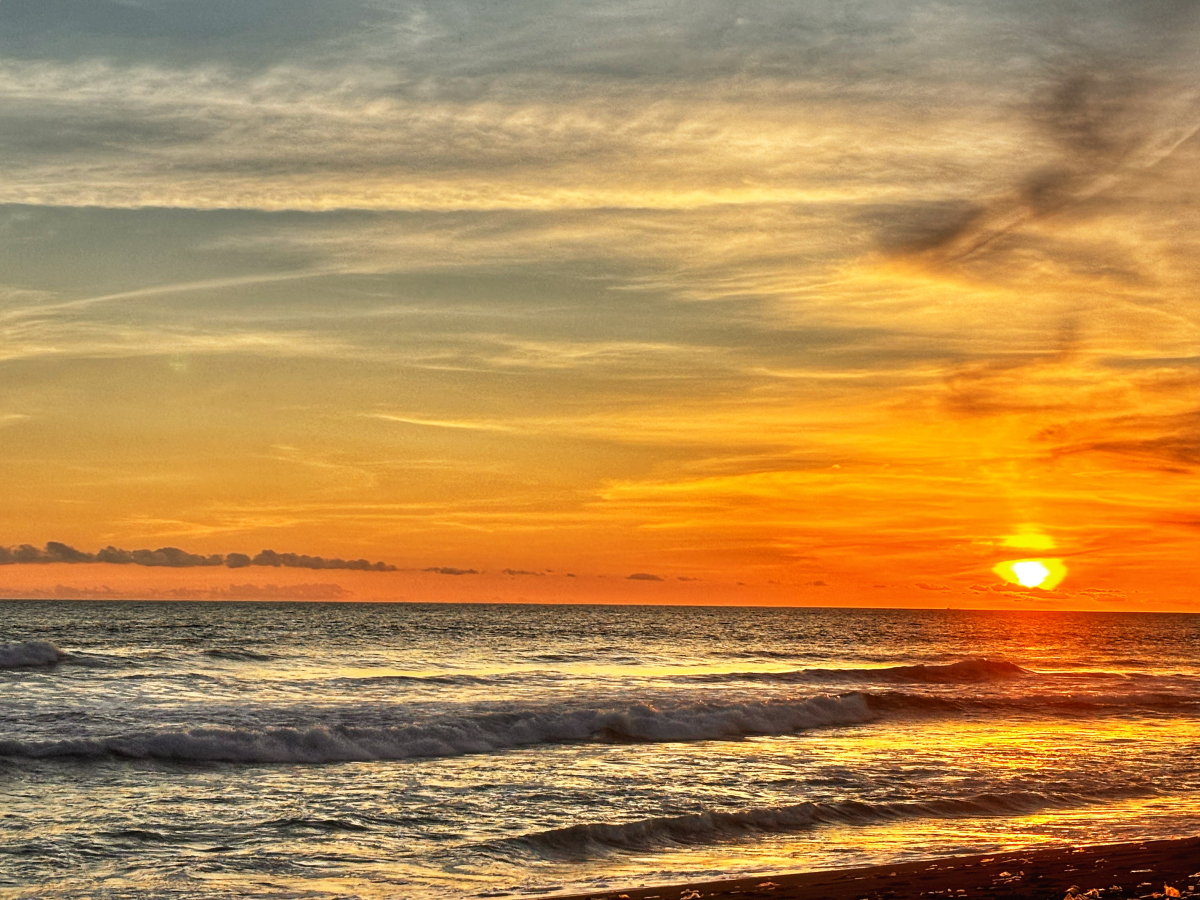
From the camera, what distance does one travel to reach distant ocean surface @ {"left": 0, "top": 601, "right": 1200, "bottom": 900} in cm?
1608

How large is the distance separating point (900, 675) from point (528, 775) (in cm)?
3686

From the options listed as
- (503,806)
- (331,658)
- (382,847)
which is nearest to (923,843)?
(503,806)

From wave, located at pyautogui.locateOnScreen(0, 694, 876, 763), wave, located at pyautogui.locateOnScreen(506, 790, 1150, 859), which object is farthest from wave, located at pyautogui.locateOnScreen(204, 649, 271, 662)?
wave, located at pyautogui.locateOnScreen(506, 790, 1150, 859)

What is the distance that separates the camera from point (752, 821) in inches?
752

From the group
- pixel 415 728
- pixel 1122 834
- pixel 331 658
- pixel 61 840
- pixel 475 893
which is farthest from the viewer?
pixel 331 658

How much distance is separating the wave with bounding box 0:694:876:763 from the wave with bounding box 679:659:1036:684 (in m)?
14.6

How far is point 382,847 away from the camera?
1689 centimetres

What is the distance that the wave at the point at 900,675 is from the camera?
51.4m

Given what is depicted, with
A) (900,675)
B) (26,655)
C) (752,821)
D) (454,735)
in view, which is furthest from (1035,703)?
(26,655)

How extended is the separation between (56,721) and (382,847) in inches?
657

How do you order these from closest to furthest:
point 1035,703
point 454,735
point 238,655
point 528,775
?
point 528,775 < point 454,735 < point 1035,703 < point 238,655

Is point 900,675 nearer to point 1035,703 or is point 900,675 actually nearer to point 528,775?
point 1035,703

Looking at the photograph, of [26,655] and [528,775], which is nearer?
[528,775]

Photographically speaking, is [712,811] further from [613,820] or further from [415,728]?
[415,728]
